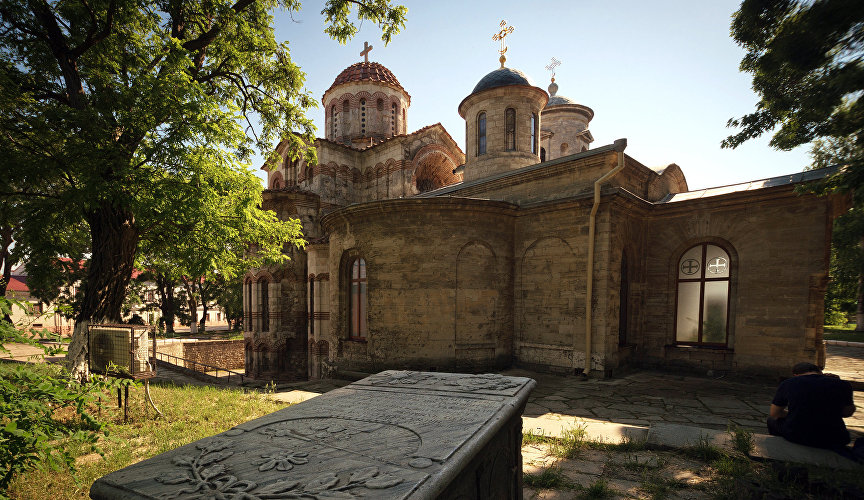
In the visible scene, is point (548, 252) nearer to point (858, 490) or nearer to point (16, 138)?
point (858, 490)

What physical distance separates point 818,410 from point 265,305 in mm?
14335

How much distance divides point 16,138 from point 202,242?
2.97 meters

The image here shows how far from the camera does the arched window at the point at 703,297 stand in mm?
8555

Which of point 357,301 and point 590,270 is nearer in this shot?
point 590,270

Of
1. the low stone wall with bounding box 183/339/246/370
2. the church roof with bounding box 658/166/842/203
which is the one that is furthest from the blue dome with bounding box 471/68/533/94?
the low stone wall with bounding box 183/339/246/370

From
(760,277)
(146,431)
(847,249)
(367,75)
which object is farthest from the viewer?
(367,75)

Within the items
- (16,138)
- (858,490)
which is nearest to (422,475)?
(858,490)

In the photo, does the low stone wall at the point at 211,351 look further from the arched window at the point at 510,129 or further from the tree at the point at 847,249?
the tree at the point at 847,249

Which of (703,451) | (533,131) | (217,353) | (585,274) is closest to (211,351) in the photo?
(217,353)

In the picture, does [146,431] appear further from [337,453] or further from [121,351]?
[337,453]

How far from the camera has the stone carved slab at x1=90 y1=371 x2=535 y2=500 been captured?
4.95ft

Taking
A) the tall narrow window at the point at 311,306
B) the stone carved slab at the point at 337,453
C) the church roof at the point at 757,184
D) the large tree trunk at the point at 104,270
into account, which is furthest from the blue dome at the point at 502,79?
the stone carved slab at the point at 337,453

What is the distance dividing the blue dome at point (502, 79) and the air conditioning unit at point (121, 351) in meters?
11.9

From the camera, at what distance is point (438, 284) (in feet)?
28.1
